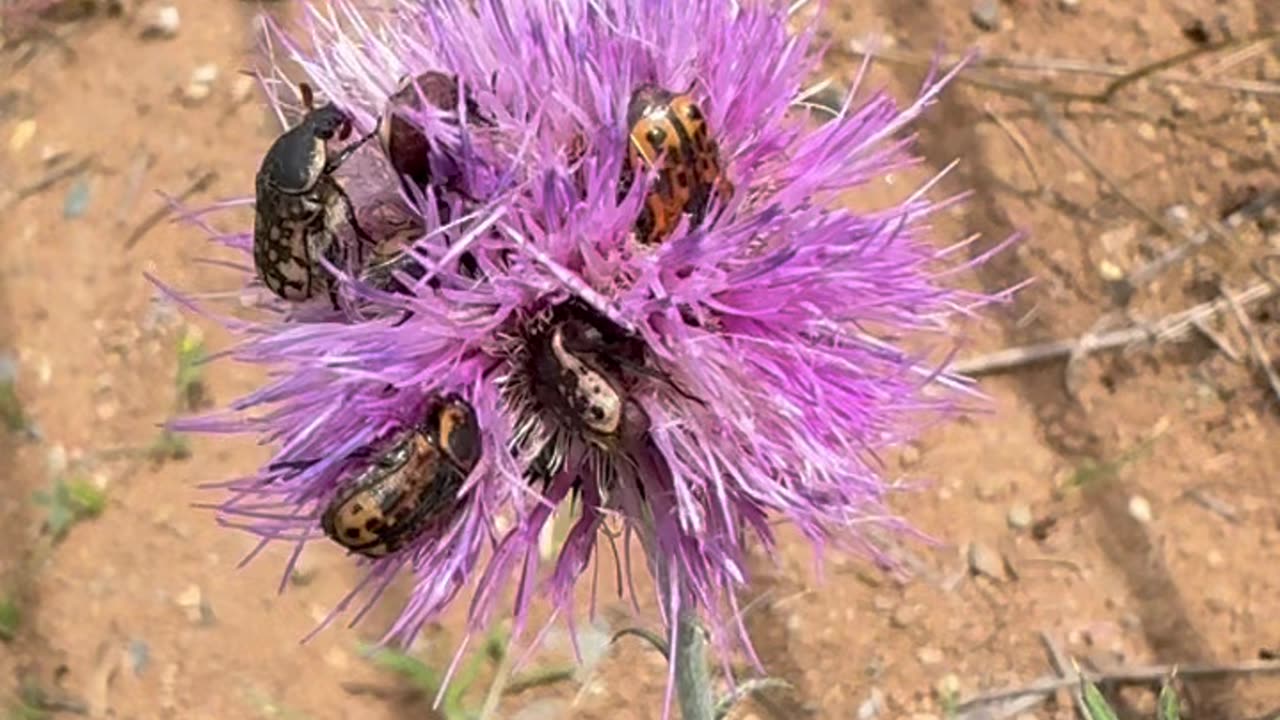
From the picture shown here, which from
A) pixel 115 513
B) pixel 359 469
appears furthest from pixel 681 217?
pixel 115 513

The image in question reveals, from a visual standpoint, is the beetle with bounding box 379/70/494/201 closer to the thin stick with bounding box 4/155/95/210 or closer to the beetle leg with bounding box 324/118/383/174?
the beetle leg with bounding box 324/118/383/174

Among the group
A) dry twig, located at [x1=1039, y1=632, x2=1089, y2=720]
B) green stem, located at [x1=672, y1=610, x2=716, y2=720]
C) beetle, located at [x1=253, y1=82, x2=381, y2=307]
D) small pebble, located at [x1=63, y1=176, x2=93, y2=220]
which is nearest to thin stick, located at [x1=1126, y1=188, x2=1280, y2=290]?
dry twig, located at [x1=1039, y1=632, x2=1089, y2=720]

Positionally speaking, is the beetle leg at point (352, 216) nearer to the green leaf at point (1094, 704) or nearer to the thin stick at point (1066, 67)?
the green leaf at point (1094, 704)

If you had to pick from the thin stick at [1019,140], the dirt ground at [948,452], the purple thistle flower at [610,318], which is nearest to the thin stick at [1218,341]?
the dirt ground at [948,452]

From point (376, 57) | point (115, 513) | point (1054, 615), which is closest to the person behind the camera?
point (376, 57)

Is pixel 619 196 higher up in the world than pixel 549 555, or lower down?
higher up

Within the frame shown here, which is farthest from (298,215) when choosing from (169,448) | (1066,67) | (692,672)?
(1066,67)

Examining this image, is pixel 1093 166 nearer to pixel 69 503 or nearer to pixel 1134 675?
pixel 1134 675

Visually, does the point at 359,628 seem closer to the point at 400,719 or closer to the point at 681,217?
the point at 400,719
